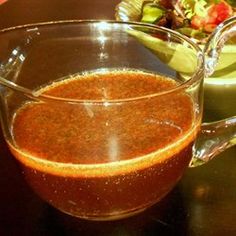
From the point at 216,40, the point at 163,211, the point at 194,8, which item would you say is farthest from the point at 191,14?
the point at 163,211

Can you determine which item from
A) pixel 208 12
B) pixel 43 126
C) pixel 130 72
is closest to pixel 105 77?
pixel 130 72

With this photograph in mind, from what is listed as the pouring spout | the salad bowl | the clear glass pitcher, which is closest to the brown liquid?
the clear glass pitcher

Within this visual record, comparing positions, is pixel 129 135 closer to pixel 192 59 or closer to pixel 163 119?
pixel 163 119

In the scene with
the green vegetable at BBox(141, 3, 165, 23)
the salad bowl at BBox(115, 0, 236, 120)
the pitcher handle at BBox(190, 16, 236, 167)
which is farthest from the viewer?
the green vegetable at BBox(141, 3, 165, 23)

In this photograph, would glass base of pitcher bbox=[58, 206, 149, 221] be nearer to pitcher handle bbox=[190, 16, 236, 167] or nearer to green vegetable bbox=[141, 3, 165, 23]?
pitcher handle bbox=[190, 16, 236, 167]

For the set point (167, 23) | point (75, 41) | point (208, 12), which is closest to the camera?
point (75, 41)

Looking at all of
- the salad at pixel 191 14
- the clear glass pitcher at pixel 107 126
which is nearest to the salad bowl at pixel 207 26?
the salad at pixel 191 14
